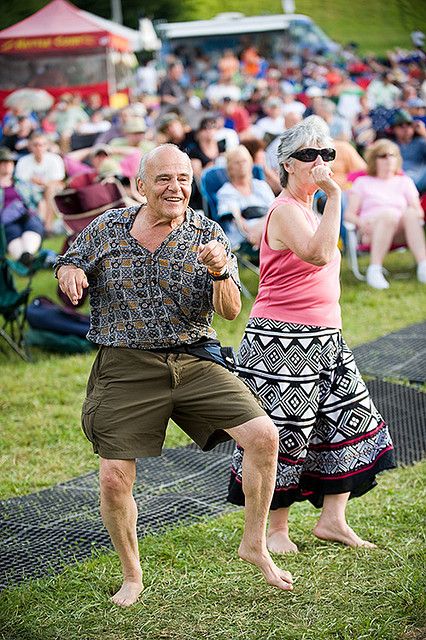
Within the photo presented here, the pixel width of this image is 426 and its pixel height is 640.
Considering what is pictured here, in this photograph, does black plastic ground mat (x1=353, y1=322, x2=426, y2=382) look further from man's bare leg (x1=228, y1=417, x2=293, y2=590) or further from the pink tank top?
man's bare leg (x1=228, y1=417, x2=293, y2=590)

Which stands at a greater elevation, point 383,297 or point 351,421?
point 351,421

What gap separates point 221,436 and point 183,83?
62.6ft

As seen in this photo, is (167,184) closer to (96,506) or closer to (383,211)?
(96,506)

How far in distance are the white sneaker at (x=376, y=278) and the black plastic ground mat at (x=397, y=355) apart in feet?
5.33

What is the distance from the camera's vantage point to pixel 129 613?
11.6 ft

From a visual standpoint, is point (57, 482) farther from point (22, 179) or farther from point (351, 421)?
point (22, 179)

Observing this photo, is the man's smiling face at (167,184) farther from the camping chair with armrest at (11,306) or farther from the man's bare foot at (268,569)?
the camping chair with armrest at (11,306)

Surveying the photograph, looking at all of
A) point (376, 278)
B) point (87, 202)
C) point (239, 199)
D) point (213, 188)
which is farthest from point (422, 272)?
point (87, 202)

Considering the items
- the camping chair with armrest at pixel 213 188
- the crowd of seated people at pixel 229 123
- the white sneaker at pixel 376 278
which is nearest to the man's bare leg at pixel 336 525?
the crowd of seated people at pixel 229 123

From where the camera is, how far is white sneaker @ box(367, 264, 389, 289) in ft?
33.4

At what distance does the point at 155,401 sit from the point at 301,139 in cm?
121

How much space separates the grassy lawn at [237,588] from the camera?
3400mm

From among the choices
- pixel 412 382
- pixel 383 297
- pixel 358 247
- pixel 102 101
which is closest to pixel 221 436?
pixel 412 382

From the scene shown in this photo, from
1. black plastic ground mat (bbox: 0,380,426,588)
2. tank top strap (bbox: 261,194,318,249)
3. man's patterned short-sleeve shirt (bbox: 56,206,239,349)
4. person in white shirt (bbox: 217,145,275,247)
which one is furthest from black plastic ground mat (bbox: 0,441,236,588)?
person in white shirt (bbox: 217,145,275,247)
